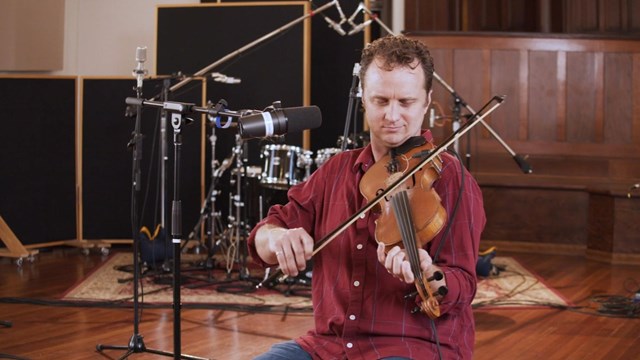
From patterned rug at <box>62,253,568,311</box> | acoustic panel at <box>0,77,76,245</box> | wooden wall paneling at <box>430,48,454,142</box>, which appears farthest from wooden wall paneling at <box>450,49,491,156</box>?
acoustic panel at <box>0,77,76,245</box>

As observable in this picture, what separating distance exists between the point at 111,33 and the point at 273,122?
6471mm

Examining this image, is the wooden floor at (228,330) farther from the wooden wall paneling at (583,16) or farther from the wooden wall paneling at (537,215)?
the wooden wall paneling at (583,16)

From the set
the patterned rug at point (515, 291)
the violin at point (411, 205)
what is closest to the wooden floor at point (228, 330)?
the patterned rug at point (515, 291)

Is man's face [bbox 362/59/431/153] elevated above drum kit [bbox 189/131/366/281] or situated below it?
above

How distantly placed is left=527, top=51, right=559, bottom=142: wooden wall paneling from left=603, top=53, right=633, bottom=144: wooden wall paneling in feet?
1.39

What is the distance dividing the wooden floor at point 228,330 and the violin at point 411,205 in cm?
217

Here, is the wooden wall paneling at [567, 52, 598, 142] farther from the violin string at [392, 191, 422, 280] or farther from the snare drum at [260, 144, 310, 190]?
the violin string at [392, 191, 422, 280]

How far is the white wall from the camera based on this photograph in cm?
831

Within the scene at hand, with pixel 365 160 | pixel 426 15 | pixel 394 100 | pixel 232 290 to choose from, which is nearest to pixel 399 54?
pixel 394 100

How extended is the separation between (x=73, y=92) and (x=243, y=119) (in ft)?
17.5

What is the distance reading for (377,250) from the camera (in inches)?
79.3

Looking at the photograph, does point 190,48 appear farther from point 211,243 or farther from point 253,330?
point 253,330

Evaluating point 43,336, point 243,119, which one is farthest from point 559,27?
point 243,119

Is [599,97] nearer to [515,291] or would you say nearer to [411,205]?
[515,291]
